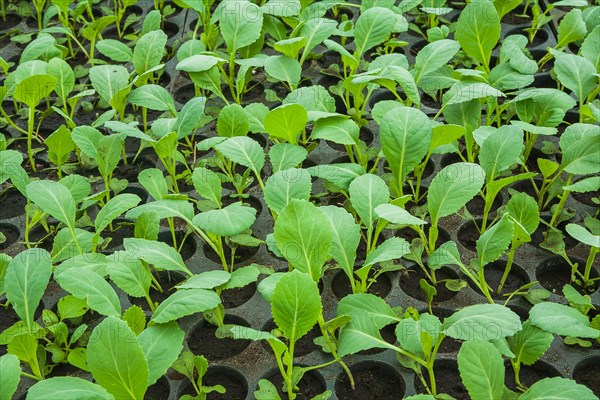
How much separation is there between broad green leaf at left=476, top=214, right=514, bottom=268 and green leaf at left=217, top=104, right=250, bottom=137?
0.56 meters

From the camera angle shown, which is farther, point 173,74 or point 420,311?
point 173,74

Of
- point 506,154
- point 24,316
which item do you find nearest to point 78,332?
point 24,316

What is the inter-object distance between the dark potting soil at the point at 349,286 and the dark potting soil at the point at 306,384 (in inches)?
7.2

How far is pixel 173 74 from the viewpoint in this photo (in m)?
1.86

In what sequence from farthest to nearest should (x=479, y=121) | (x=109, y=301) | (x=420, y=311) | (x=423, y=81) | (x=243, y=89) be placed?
(x=243, y=89)
(x=423, y=81)
(x=479, y=121)
(x=420, y=311)
(x=109, y=301)

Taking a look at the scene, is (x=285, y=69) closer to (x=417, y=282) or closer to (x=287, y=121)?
(x=287, y=121)

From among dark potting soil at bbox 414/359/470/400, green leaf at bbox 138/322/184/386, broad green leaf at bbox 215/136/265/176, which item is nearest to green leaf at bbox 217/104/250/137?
broad green leaf at bbox 215/136/265/176

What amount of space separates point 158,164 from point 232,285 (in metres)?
0.55

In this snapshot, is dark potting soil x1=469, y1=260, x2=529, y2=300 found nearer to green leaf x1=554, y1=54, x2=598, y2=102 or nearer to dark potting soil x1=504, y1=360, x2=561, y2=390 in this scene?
dark potting soil x1=504, y1=360, x2=561, y2=390

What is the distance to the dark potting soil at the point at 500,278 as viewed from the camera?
1.29 metres

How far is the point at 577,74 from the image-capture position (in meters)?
1.51

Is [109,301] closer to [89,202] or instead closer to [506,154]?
[89,202]

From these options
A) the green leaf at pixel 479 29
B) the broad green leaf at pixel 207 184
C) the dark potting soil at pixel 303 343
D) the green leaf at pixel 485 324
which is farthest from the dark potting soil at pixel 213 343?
the green leaf at pixel 479 29

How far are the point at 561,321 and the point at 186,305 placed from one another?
1.92 ft
